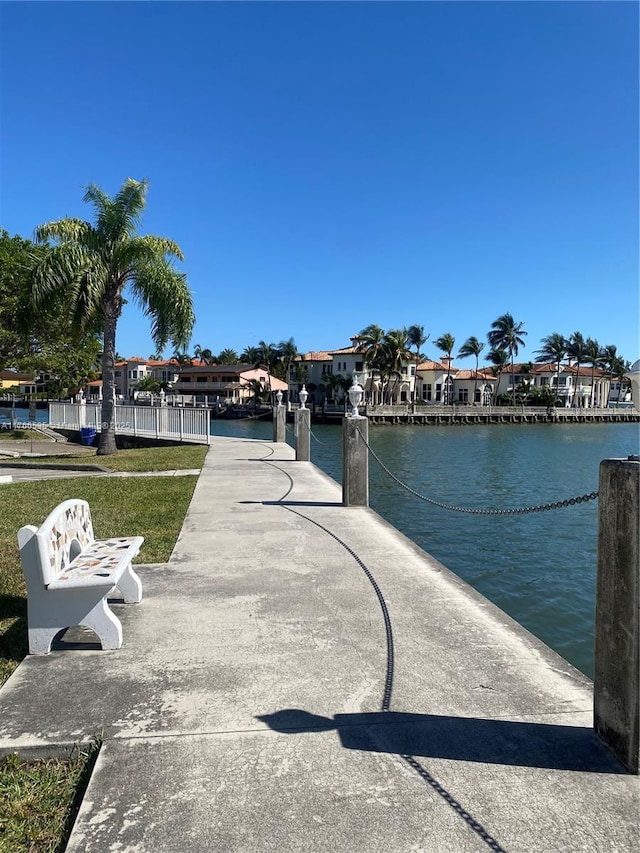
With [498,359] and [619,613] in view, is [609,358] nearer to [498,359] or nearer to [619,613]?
[498,359]

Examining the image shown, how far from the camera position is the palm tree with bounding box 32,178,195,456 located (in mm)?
17625

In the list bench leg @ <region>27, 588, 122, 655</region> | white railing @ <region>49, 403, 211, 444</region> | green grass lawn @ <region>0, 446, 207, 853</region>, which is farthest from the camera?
white railing @ <region>49, 403, 211, 444</region>

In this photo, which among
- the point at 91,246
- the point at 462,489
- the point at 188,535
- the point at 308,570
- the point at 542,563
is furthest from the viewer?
the point at 462,489

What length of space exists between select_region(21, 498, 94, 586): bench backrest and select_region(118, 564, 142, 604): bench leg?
0.43m

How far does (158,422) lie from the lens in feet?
79.2

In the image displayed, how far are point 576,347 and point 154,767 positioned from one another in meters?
123

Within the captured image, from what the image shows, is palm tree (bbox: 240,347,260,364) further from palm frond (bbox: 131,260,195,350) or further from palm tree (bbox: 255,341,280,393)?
palm frond (bbox: 131,260,195,350)

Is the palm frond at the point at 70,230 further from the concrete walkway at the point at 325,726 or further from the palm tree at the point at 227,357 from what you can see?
the palm tree at the point at 227,357

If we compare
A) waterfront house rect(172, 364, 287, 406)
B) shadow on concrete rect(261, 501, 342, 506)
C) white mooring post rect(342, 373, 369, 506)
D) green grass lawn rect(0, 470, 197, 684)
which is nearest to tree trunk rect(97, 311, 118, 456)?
green grass lawn rect(0, 470, 197, 684)

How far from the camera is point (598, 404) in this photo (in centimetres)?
12138

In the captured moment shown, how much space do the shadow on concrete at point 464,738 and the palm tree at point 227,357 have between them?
136700 mm

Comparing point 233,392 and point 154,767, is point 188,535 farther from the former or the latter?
point 233,392

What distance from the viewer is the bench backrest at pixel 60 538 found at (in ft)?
12.8

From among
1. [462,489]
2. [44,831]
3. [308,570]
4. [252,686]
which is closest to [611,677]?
[252,686]
